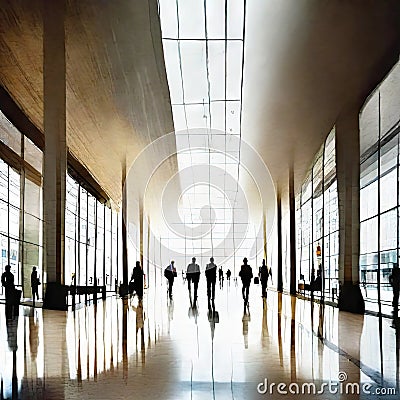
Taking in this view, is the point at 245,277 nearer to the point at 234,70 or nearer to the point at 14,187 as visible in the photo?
the point at 234,70

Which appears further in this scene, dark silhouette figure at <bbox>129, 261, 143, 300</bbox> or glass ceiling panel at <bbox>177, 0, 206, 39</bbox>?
dark silhouette figure at <bbox>129, 261, 143, 300</bbox>

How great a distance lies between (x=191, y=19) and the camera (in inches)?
527

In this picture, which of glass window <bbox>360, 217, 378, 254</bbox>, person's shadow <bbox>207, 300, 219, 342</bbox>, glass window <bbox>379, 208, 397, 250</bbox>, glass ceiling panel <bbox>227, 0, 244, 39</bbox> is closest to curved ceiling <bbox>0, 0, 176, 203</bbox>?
glass ceiling panel <bbox>227, 0, 244, 39</bbox>

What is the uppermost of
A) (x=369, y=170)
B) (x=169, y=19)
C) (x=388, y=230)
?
(x=169, y=19)

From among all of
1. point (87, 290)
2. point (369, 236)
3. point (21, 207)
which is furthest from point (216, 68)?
point (87, 290)

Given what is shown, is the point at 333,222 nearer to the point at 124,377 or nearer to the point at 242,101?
the point at 242,101

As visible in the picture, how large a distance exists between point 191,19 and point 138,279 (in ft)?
36.6

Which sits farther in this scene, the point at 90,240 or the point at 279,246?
the point at 279,246

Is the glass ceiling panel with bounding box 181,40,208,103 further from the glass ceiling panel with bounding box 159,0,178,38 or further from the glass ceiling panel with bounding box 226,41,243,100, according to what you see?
the glass ceiling panel with bounding box 159,0,178,38

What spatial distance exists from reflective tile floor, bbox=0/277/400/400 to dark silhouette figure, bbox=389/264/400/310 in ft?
2.03

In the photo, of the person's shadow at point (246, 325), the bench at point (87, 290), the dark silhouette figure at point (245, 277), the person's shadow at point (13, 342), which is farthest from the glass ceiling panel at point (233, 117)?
the person's shadow at point (13, 342)

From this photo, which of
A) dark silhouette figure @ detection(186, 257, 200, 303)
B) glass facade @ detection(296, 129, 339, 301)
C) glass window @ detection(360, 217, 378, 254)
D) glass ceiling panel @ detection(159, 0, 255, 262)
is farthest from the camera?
dark silhouette figure @ detection(186, 257, 200, 303)

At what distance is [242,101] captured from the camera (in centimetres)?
1908

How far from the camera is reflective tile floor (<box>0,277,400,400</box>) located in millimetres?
5312
